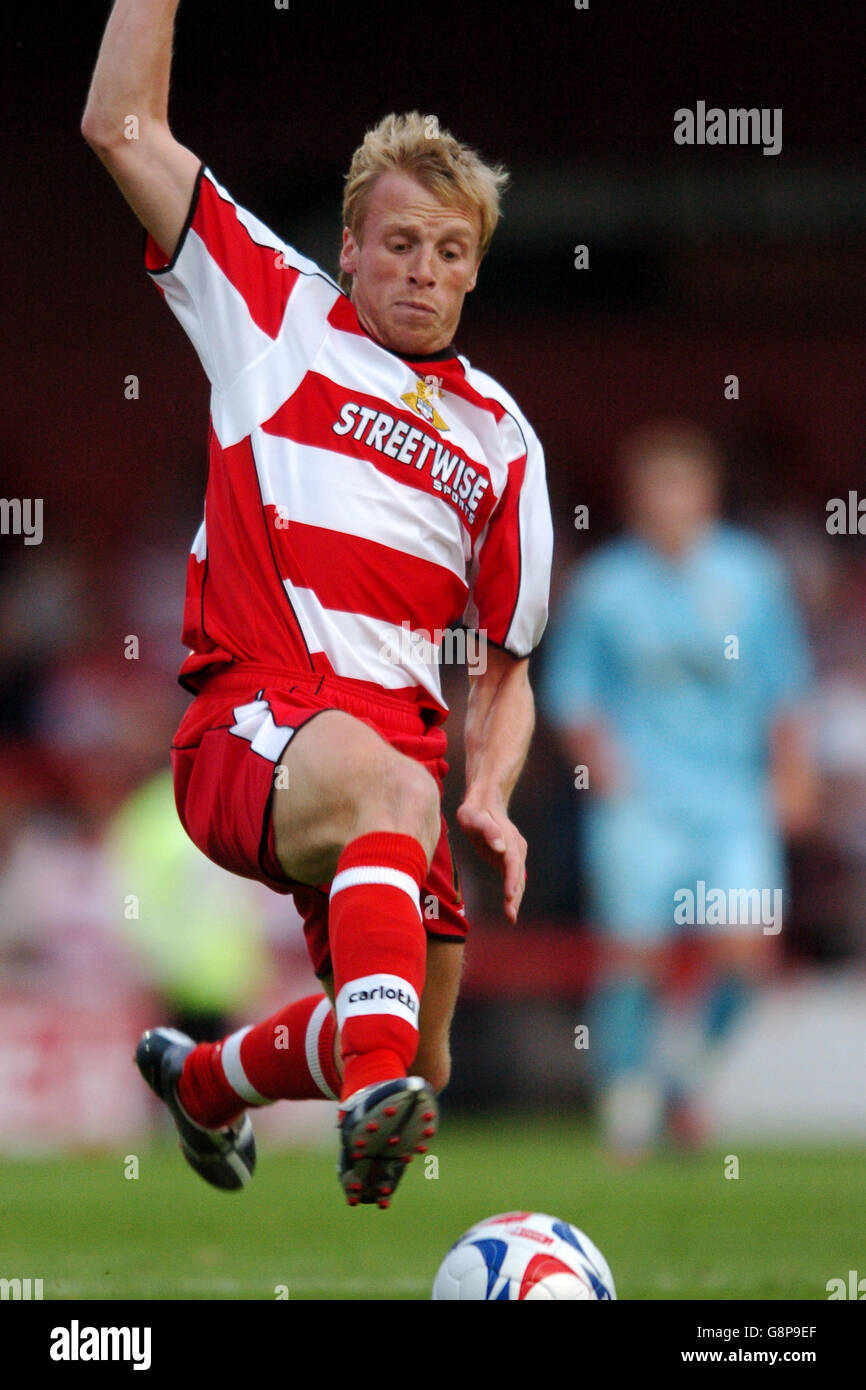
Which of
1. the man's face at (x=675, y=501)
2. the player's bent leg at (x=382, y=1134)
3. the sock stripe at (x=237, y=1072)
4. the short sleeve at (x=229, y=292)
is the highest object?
the man's face at (x=675, y=501)

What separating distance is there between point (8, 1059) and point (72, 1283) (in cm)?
456

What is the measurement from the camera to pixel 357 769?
3.68 m

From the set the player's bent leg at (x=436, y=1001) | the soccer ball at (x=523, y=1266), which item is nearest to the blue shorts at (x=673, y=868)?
the player's bent leg at (x=436, y=1001)

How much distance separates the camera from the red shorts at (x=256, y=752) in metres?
3.78

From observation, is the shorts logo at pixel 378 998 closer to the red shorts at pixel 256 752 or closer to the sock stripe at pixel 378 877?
the sock stripe at pixel 378 877

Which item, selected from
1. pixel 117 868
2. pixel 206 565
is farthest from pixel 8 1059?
pixel 206 565

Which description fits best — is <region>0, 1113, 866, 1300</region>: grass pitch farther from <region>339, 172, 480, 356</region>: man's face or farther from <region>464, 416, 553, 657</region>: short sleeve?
<region>339, 172, 480, 356</region>: man's face

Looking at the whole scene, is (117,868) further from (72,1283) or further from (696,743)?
(72,1283)

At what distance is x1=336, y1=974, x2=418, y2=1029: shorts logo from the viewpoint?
3527 millimetres

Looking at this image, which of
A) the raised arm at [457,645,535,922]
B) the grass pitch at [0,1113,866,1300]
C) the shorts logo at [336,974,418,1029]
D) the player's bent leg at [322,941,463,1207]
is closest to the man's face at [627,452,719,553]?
the grass pitch at [0,1113,866,1300]

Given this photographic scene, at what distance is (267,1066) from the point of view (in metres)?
4.72

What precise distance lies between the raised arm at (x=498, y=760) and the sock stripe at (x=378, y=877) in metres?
0.43

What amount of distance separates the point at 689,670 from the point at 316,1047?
3979 mm

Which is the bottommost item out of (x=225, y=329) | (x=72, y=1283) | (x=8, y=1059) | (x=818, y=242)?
(x=72, y=1283)
